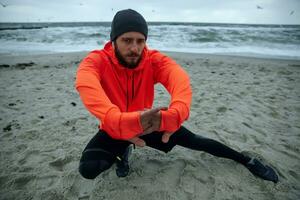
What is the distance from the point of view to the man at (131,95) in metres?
1.99

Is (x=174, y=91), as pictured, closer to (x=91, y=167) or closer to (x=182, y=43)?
(x=91, y=167)

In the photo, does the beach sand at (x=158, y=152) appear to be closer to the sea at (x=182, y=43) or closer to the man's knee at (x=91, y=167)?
the man's knee at (x=91, y=167)

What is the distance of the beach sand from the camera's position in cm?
240

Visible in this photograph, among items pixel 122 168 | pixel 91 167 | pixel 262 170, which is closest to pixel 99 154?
pixel 91 167

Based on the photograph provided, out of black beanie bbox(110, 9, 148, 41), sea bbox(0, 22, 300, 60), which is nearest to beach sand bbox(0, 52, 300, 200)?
black beanie bbox(110, 9, 148, 41)

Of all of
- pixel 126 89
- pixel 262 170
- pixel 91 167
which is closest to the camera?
pixel 91 167

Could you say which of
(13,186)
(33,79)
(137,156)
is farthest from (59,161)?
(33,79)

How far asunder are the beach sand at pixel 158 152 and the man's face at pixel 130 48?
4.27 feet

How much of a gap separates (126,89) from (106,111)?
67cm

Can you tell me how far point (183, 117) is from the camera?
2059 millimetres

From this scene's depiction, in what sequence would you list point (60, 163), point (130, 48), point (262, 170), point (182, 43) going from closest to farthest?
1. point (130, 48)
2. point (262, 170)
3. point (60, 163)
4. point (182, 43)

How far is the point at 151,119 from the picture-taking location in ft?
6.28

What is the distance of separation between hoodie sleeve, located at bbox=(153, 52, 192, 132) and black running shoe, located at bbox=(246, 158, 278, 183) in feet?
3.74

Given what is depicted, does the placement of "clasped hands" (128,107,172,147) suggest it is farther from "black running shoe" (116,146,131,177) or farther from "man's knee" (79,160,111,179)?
"black running shoe" (116,146,131,177)
